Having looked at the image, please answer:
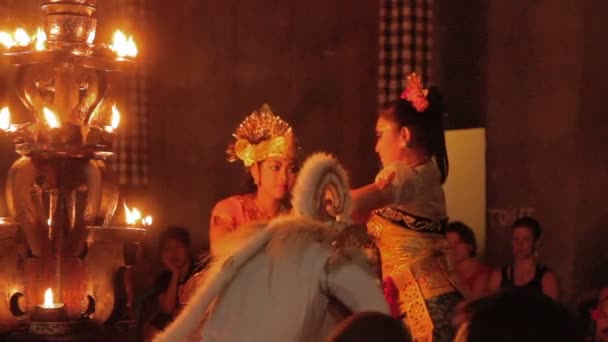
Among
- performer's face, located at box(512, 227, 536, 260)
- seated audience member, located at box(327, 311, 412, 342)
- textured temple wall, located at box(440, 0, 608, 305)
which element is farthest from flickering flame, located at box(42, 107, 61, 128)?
textured temple wall, located at box(440, 0, 608, 305)

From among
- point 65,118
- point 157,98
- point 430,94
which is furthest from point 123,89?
point 430,94

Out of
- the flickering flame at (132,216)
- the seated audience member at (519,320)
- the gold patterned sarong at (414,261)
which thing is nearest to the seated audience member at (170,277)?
the flickering flame at (132,216)

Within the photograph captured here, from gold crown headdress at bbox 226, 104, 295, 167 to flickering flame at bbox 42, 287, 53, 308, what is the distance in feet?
3.39

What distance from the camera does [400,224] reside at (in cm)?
464

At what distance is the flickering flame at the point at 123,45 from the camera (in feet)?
17.0

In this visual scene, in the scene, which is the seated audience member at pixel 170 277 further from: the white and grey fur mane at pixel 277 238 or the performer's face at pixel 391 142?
the white and grey fur mane at pixel 277 238

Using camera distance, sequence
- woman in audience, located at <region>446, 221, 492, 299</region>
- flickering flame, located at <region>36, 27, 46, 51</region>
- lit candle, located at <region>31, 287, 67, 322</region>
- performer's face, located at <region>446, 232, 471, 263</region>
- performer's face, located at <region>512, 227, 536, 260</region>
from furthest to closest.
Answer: performer's face, located at <region>446, 232, 471, 263</region>, woman in audience, located at <region>446, 221, 492, 299</region>, performer's face, located at <region>512, 227, 536, 260</region>, flickering flame, located at <region>36, 27, 46, 51</region>, lit candle, located at <region>31, 287, 67, 322</region>

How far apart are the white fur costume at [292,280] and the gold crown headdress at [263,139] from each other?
2.54 meters

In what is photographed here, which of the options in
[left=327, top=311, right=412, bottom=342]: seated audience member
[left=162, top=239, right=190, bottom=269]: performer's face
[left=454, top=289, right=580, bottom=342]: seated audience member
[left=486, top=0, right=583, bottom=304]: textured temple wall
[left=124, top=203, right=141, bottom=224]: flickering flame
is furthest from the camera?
[left=486, top=0, right=583, bottom=304]: textured temple wall

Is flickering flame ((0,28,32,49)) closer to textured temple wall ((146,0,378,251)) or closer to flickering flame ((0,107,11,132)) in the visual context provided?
flickering flame ((0,107,11,132))

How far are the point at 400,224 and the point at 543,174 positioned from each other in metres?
3.03

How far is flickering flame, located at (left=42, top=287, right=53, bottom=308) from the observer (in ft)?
16.4

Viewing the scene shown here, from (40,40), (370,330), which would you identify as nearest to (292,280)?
(370,330)

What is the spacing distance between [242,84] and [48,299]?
4.17 meters
